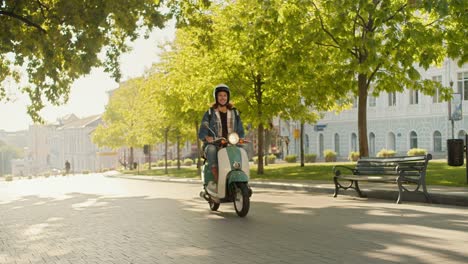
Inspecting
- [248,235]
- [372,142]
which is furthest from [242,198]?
[372,142]

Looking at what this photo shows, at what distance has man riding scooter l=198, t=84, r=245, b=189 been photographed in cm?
1120

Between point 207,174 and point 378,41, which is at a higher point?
point 378,41

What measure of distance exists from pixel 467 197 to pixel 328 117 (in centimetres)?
4637

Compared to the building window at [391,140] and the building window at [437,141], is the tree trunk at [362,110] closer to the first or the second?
the building window at [437,141]

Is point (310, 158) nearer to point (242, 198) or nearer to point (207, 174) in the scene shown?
point (207, 174)

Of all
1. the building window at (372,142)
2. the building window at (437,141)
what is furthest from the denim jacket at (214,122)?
the building window at (372,142)

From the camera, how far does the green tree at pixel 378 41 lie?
1798 cm

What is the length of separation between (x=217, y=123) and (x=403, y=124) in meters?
41.9

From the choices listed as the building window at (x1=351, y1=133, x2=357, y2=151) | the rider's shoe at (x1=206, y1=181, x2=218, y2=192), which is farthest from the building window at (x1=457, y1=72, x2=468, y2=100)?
the rider's shoe at (x1=206, y1=181, x2=218, y2=192)

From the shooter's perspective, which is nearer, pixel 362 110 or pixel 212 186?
pixel 212 186

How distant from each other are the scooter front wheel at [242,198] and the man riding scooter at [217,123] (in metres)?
0.44

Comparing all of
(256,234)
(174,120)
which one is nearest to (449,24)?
(256,234)

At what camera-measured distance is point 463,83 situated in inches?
1817

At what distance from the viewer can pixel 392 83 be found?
2130 cm
